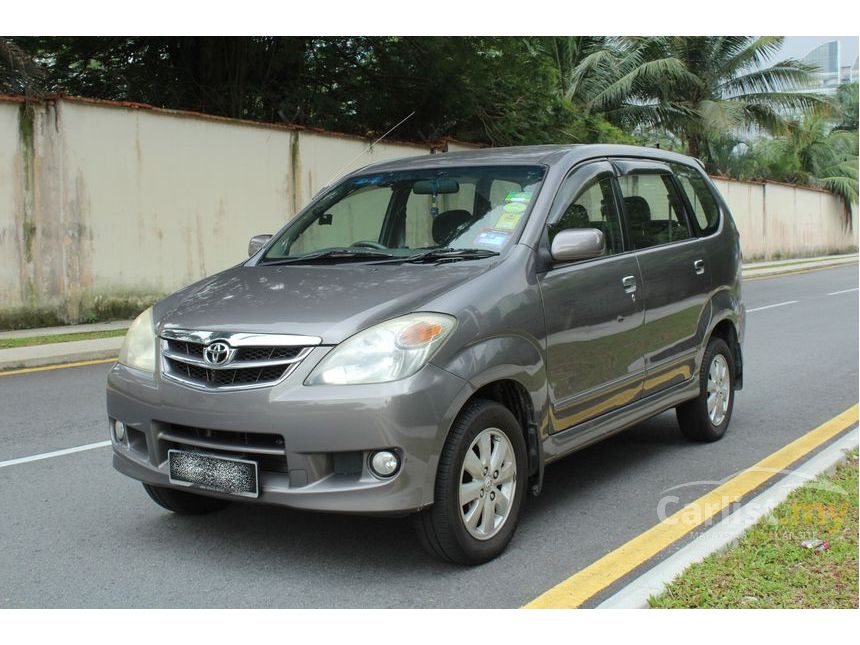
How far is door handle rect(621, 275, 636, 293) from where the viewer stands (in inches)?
210

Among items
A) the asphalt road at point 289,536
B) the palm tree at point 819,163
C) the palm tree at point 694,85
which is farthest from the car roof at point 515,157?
the palm tree at point 819,163

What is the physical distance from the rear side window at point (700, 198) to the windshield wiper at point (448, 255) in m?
2.32

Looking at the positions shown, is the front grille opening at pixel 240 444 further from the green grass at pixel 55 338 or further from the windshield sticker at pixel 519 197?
the green grass at pixel 55 338

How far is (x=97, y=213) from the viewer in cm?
1375

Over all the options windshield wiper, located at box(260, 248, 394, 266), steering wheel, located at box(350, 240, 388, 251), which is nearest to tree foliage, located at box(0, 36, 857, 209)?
windshield wiper, located at box(260, 248, 394, 266)

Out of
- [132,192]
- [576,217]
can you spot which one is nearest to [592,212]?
[576,217]

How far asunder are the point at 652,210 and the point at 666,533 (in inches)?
84.8

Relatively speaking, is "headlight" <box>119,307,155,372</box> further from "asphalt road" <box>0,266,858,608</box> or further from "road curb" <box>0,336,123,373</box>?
"road curb" <box>0,336,123,373</box>

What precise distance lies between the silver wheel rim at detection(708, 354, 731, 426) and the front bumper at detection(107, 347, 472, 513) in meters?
2.96

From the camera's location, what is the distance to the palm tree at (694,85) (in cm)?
3222

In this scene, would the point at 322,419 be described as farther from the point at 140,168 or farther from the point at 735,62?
the point at 735,62

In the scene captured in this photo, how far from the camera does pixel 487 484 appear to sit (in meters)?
4.23

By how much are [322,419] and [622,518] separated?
6.16 feet

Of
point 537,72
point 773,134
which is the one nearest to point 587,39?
point 773,134
